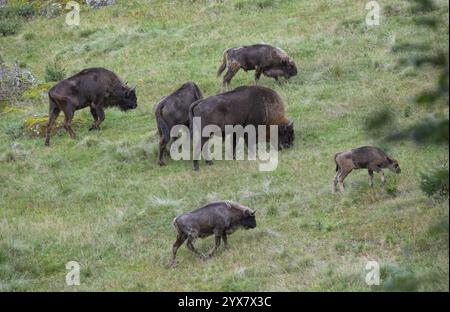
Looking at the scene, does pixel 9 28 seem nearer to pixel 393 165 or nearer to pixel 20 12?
pixel 20 12

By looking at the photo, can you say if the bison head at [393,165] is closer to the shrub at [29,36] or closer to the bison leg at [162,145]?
the bison leg at [162,145]

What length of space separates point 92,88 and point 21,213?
6140 mm

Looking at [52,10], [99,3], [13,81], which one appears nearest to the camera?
[13,81]

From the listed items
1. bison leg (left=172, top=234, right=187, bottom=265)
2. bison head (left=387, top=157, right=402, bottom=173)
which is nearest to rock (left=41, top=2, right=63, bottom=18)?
bison head (left=387, top=157, right=402, bottom=173)

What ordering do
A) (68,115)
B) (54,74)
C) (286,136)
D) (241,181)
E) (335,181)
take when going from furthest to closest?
(54,74) < (68,115) < (286,136) < (241,181) < (335,181)

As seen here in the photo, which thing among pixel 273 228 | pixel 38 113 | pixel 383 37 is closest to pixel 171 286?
pixel 273 228

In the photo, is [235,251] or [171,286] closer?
[171,286]

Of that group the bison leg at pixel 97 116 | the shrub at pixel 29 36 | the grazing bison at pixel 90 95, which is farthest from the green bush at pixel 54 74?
the shrub at pixel 29 36

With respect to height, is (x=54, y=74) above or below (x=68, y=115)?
below

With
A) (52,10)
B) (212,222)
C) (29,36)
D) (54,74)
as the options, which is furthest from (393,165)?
(52,10)

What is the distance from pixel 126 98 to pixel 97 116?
103 cm

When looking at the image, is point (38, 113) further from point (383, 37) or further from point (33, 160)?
point (383, 37)

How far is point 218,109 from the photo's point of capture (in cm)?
1975

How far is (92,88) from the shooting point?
77.0 ft
